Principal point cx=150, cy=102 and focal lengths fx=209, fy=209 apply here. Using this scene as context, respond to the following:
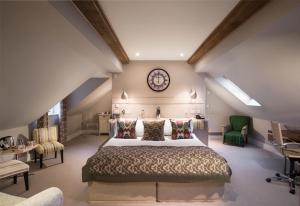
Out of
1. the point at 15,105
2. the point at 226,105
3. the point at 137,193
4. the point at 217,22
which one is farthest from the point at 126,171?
the point at 226,105

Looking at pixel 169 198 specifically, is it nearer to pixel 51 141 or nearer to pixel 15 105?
pixel 15 105

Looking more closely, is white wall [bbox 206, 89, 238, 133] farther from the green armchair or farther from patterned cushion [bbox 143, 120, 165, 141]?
patterned cushion [bbox 143, 120, 165, 141]

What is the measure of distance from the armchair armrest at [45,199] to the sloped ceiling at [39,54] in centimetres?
149

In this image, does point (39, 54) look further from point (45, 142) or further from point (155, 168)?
point (45, 142)

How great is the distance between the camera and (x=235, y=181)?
358cm

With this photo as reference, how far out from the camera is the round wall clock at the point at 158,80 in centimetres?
554

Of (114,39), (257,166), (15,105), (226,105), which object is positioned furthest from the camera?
(226,105)

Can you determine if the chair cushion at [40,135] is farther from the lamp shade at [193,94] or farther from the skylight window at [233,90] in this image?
the skylight window at [233,90]

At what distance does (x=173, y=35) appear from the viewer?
3391mm

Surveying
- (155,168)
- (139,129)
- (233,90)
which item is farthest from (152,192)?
(233,90)

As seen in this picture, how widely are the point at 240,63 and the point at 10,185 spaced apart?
14.0ft

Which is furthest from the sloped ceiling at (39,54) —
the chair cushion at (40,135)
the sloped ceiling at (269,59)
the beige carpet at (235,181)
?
the sloped ceiling at (269,59)

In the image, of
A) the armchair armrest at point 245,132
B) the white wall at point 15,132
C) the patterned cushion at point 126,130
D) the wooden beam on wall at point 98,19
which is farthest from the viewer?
the armchair armrest at point 245,132

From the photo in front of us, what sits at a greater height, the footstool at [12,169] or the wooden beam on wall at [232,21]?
the wooden beam on wall at [232,21]
